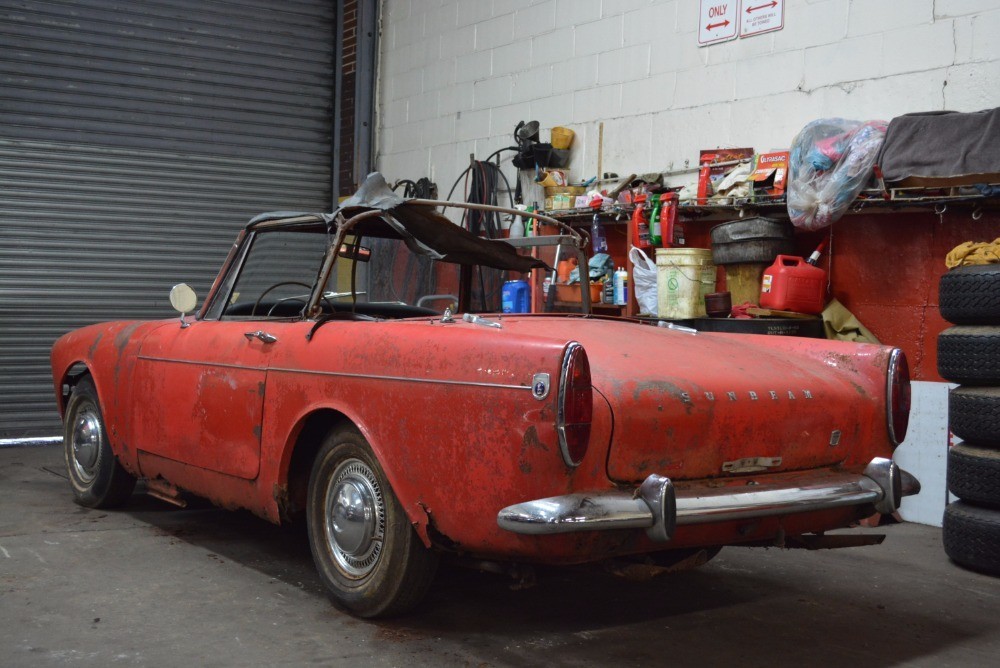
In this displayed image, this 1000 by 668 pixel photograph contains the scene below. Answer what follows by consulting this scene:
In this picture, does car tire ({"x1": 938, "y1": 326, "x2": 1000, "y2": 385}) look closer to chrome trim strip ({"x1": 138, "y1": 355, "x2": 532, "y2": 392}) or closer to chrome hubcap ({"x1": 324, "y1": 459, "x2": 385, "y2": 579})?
chrome trim strip ({"x1": 138, "y1": 355, "x2": 532, "y2": 392})

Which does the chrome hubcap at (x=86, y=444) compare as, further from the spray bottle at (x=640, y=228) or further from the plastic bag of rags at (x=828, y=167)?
the plastic bag of rags at (x=828, y=167)

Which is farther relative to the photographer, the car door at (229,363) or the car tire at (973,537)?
the car tire at (973,537)

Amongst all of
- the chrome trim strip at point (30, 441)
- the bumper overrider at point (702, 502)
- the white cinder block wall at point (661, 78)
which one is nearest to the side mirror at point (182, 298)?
the bumper overrider at point (702, 502)

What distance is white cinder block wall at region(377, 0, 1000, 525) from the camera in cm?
601

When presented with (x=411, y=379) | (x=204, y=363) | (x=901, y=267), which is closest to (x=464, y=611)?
(x=411, y=379)

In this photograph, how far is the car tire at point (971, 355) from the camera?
4900mm

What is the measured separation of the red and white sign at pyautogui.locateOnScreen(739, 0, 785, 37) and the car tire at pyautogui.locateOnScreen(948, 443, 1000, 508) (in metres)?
3.33

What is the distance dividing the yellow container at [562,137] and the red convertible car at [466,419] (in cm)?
403

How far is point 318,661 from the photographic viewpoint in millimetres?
3168

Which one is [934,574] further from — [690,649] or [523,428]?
[523,428]

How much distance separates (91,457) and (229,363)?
5.41 ft

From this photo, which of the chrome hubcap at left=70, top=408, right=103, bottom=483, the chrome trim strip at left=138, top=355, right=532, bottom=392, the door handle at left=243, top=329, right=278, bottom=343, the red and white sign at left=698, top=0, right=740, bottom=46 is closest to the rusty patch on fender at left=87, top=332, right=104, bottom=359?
the chrome hubcap at left=70, top=408, right=103, bottom=483

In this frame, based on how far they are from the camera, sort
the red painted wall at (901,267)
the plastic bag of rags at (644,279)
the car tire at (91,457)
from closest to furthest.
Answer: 1. the car tire at (91,457)
2. the red painted wall at (901,267)
3. the plastic bag of rags at (644,279)

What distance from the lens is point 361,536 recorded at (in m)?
3.55
